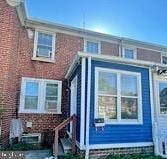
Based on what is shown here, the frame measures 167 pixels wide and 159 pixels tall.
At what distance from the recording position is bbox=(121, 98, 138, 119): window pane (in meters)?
7.52

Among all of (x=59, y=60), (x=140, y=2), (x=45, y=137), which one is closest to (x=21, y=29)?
(x=59, y=60)

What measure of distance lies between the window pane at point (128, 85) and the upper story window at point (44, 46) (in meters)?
4.62

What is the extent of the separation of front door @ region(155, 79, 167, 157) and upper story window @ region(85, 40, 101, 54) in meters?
4.81

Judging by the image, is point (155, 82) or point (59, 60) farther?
point (59, 60)

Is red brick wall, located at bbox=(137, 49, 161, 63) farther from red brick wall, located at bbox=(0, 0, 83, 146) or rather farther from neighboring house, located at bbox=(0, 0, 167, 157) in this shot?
red brick wall, located at bbox=(0, 0, 83, 146)

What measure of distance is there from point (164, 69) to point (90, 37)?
5.27m

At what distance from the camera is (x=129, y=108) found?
763cm

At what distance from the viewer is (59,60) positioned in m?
11.1

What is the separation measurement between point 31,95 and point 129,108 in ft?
16.4

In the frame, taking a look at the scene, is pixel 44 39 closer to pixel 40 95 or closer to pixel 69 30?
pixel 69 30

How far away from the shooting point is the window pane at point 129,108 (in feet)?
24.7

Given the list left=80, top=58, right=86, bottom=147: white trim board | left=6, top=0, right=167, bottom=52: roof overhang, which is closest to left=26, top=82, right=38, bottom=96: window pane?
left=6, top=0, right=167, bottom=52: roof overhang

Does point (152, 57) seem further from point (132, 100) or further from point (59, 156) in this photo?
point (59, 156)

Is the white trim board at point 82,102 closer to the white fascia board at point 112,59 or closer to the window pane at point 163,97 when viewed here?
the white fascia board at point 112,59
